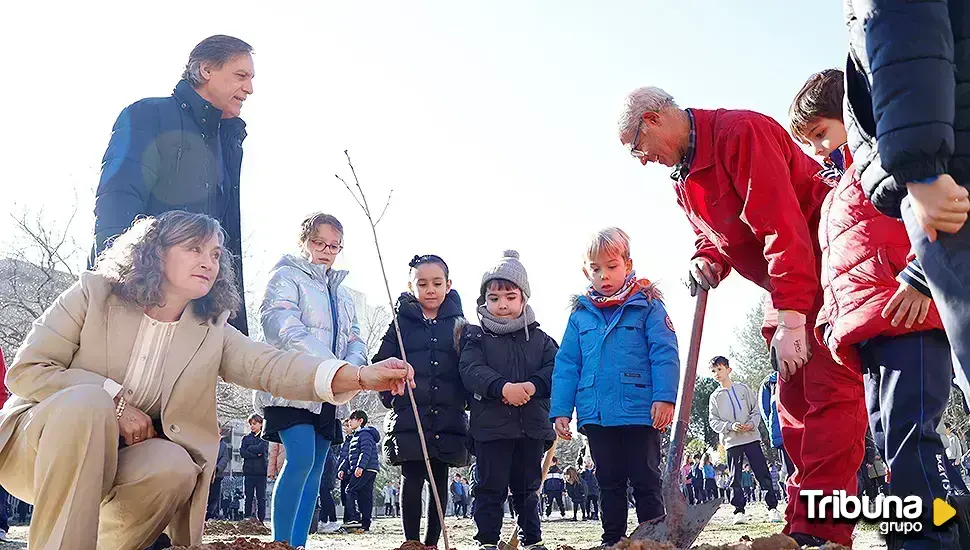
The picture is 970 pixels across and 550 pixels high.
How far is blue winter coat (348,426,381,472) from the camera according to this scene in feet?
49.5

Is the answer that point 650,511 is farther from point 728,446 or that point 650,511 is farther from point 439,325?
point 728,446

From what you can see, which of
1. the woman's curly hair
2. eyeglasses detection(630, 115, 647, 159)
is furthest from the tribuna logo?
the woman's curly hair

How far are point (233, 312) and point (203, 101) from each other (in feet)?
4.01

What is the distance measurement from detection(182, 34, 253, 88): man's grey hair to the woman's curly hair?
0.97 m

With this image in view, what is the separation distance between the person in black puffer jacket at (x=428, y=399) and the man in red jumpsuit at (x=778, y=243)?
1.88 meters

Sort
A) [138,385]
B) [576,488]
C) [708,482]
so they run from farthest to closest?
[576,488]
[708,482]
[138,385]

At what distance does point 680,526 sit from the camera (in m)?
3.90

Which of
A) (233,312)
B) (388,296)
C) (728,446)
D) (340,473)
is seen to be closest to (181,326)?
(233,312)

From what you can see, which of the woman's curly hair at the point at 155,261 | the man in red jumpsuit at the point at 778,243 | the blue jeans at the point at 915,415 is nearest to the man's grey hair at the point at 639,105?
the man in red jumpsuit at the point at 778,243

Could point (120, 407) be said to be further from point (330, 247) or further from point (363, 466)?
point (363, 466)

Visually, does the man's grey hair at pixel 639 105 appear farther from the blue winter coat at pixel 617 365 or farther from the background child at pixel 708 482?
the background child at pixel 708 482

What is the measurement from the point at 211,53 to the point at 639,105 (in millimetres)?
2137

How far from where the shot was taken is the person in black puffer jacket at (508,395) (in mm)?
5258

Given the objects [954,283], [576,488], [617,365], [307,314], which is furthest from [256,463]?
[954,283]
